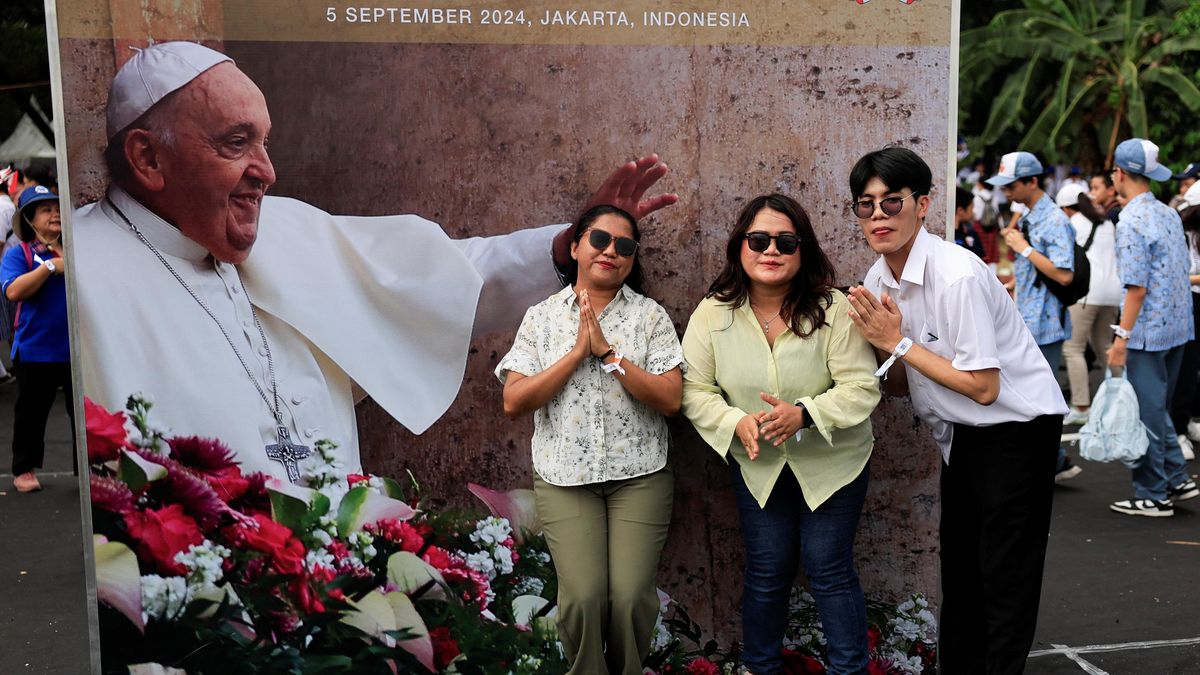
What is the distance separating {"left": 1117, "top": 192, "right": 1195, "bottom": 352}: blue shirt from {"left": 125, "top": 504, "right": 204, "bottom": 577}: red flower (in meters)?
5.06

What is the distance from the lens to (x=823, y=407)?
3.56m

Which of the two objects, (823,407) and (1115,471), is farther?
(1115,471)

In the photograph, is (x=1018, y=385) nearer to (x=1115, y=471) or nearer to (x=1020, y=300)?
(x=1020, y=300)

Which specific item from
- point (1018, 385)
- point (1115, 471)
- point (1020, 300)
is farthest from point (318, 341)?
point (1115, 471)

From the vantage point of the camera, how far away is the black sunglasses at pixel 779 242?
3635 millimetres

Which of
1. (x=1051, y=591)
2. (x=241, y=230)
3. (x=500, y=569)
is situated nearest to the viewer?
(x=241, y=230)

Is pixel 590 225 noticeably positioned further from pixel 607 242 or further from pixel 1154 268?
pixel 1154 268

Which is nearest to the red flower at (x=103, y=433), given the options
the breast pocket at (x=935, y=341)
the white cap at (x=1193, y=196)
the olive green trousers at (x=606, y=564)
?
the olive green trousers at (x=606, y=564)

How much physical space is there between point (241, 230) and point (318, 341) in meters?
0.42

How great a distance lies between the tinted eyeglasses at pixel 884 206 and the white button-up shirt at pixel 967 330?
13cm

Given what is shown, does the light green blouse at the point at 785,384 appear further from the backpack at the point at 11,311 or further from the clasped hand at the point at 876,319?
the backpack at the point at 11,311

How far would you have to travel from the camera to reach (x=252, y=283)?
144 inches

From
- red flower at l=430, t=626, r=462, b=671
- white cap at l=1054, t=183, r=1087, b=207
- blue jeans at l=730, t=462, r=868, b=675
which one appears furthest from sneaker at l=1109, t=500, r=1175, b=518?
red flower at l=430, t=626, r=462, b=671

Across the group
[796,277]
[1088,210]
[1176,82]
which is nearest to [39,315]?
[796,277]
